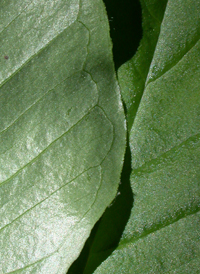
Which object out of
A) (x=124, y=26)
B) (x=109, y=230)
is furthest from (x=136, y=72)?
(x=109, y=230)

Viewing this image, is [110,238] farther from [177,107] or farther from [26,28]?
[26,28]

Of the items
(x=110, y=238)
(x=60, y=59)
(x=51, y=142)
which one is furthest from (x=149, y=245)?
(x=60, y=59)

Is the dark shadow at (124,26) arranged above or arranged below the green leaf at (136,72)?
above

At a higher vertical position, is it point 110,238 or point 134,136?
point 134,136

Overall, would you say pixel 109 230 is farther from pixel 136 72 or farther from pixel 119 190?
pixel 136 72

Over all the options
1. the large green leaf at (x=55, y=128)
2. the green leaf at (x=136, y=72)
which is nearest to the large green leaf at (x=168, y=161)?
the green leaf at (x=136, y=72)

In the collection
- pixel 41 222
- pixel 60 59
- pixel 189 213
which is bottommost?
pixel 189 213

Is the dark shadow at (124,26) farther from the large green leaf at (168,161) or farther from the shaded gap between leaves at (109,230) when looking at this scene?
the shaded gap between leaves at (109,230)
